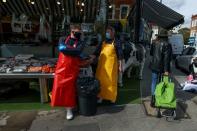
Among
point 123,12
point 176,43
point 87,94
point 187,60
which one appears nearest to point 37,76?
point 87,94

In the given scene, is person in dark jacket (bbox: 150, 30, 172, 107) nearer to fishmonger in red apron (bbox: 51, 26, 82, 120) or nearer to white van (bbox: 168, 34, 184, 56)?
fishmonger in red apron (bbox: 51, 26, 82, 120)

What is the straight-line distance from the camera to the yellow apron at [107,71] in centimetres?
655

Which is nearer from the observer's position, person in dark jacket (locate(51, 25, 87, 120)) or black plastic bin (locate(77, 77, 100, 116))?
person in dark jacket (locate(51, 25, 87, 120))

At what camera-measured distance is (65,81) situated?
5.83 meters

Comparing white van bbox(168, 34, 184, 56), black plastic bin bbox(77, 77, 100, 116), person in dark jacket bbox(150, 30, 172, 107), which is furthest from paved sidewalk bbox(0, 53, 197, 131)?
white van bbox(168, 34, 184, 56)

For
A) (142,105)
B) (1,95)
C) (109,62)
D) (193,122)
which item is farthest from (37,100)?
(193,122)

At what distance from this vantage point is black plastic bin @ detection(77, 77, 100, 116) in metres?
5.93

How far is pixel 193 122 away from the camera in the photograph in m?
5.84

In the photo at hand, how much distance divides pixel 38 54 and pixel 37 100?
405cm

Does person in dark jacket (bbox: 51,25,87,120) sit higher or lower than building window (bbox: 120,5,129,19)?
lower

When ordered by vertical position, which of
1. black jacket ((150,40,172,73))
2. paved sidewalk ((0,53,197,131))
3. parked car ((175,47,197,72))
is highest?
black jacket ((150,40,172,73))

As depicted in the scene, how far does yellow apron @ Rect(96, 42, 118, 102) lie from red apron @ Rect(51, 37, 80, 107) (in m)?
0.80

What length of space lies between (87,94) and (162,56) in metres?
1.98

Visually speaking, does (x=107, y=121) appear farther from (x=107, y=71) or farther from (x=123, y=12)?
(x=123, y=12)
